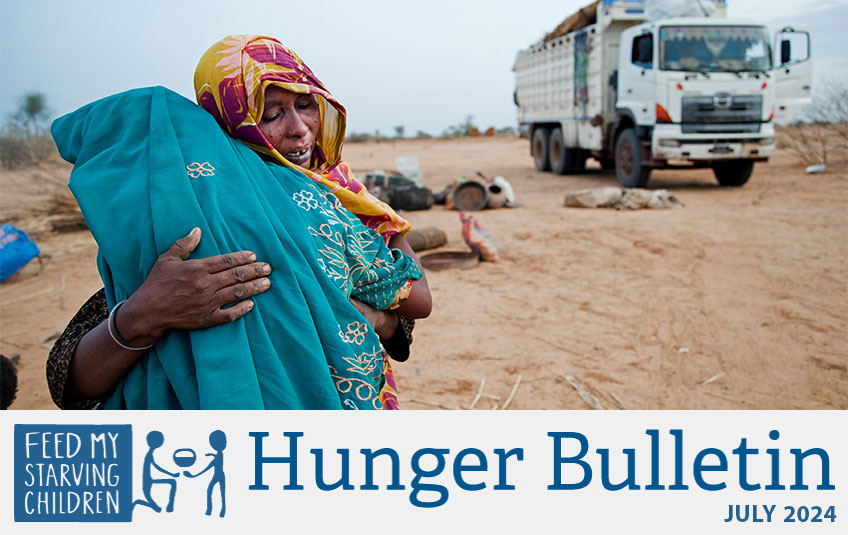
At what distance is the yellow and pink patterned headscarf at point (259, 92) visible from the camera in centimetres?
127

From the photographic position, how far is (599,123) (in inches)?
460

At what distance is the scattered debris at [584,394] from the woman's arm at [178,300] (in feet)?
8.25

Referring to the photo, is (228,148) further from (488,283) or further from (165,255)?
(488,283)

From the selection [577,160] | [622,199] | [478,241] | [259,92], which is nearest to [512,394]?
[259,92]

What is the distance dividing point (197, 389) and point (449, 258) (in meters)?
5.26

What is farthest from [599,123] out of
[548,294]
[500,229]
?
[548,294]

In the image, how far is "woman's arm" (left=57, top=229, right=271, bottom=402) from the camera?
1076mm

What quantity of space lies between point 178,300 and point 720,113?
10381 millimetres

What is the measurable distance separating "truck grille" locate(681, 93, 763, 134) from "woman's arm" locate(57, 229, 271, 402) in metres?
9.97

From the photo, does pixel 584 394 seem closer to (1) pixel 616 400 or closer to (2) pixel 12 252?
(1) pixel 616 400

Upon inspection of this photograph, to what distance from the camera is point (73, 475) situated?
1.30m

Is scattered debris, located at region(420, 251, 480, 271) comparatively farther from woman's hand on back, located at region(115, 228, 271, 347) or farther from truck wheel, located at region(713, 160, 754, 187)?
truck wheel, located at region(713, 160, 754, 187)

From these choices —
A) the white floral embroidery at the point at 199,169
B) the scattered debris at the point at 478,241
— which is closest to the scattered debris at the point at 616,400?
the white floral embroidery at the point at 199,169

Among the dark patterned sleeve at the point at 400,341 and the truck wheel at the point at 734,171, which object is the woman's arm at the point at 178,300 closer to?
the dark patterned sleeve at the point at 400,341
